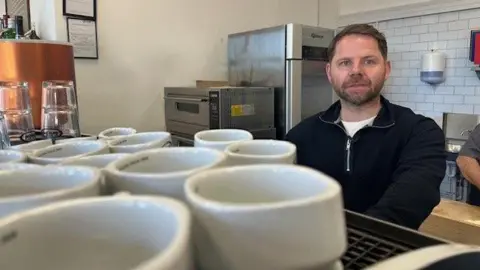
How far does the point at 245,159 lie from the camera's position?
47 centimetres

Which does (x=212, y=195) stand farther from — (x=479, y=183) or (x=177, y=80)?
(x=177, y=80)

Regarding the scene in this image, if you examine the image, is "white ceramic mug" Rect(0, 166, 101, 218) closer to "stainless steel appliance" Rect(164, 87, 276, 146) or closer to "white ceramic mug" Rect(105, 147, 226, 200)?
"white ceramic mug" Rect(105, 147, 226, 200)

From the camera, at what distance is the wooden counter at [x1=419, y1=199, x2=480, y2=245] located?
5.90 feet

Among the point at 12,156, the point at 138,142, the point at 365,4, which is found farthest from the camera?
the point at 365,4

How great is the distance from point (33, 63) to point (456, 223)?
1939 millimetres

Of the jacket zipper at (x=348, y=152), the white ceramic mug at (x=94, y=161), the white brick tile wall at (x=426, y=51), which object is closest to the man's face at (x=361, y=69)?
the jacket zipper at (x=348, y=152)

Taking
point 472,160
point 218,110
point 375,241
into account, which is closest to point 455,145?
point 472,160

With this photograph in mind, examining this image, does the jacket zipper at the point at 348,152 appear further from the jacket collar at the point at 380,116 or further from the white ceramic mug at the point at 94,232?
the white ceramic mug at the point at 94,232

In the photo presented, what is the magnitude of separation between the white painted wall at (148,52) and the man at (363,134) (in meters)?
1.29

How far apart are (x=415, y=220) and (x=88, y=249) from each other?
78 cm

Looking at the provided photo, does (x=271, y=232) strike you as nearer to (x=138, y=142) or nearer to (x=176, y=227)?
(x=176, y=227)

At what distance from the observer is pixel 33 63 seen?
4.15ft

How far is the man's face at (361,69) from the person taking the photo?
4.34ft

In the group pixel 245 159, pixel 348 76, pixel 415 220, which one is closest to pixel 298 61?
pixel 348 76
